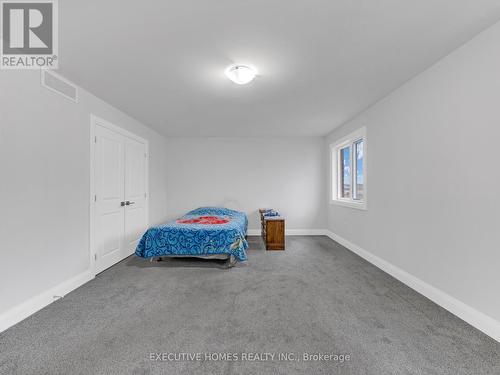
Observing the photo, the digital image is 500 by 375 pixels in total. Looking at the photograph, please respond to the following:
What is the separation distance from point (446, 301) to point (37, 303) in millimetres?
3774

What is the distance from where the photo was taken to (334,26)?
177 cm

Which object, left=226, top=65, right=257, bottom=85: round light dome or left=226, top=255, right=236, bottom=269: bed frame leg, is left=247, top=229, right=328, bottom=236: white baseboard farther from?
left=226, top=65, right=257, bottom=85: round light dome

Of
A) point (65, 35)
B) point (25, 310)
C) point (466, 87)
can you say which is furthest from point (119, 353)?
point (466, 87)

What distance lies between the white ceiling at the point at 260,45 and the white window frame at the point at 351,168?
0.73 meters

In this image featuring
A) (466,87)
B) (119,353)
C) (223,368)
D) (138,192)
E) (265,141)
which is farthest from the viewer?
(265,141)

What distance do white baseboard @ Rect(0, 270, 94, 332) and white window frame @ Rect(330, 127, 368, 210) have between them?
4.02m

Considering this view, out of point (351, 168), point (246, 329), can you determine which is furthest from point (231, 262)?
point (351, 168)

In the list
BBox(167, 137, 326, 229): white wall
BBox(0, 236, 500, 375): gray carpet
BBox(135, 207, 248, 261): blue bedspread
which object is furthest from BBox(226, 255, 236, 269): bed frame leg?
BBox(167, 137, 326, 229): white wall

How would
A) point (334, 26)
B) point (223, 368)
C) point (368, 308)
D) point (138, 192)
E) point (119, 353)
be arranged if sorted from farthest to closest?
1. point (138, 192)
2. point (368, 308)
3. point (334, 26)
4. point (119, 353)
5. point (223, 368)

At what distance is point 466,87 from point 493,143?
1.87ft

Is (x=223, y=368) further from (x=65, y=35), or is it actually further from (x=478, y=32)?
(x=478, y=32)

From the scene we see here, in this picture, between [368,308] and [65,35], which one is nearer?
[65,35]

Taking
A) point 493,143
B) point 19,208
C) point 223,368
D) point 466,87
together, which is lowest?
point 223,368

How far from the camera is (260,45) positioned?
A: 6.61ft
